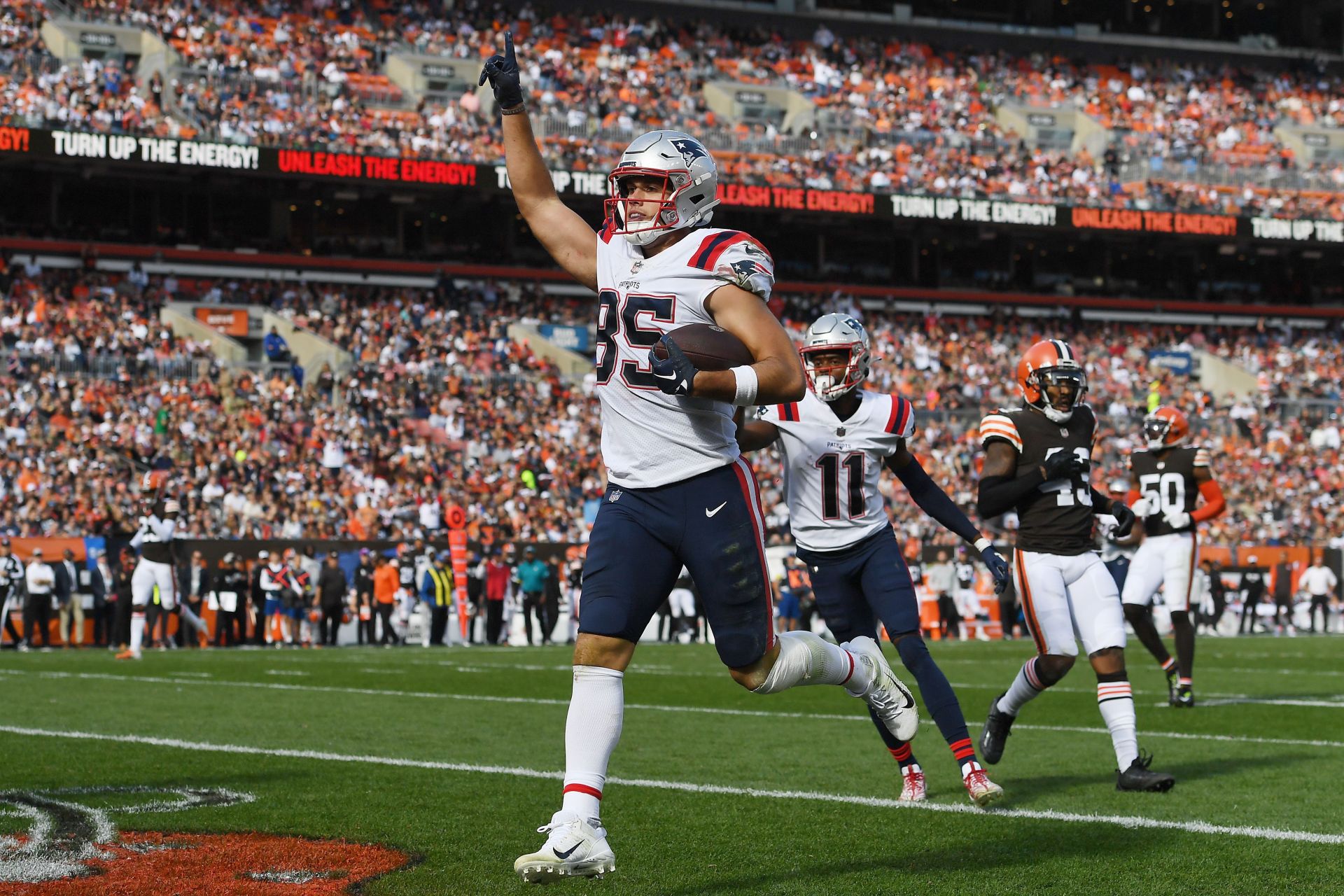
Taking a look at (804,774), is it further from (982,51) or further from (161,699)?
(982,51)

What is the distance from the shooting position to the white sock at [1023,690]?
7.05 metres

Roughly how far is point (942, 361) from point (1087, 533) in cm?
2942

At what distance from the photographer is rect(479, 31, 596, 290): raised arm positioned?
15.6 ft

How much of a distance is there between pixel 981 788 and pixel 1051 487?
1568 mm

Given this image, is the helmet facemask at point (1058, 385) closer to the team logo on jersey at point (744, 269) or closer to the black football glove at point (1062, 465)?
the black football glove at point (1062, 465)

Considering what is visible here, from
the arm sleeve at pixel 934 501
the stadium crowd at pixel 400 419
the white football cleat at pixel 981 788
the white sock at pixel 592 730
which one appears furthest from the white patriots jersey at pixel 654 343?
the stadium crowd at pixel 400 419

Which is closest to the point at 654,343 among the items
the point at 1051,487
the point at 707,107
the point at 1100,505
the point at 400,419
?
the point at 1051,487

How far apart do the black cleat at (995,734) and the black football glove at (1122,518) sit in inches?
38.9

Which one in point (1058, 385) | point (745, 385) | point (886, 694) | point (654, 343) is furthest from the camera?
point (1058, 385)

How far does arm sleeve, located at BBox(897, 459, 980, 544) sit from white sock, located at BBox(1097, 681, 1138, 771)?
858 millimetres

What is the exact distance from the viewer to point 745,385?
4.13 metres

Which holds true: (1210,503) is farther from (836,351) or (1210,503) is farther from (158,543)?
(158,543)

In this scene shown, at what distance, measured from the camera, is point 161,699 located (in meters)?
11.3

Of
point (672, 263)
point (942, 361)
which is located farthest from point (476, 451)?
point (672, 263)
